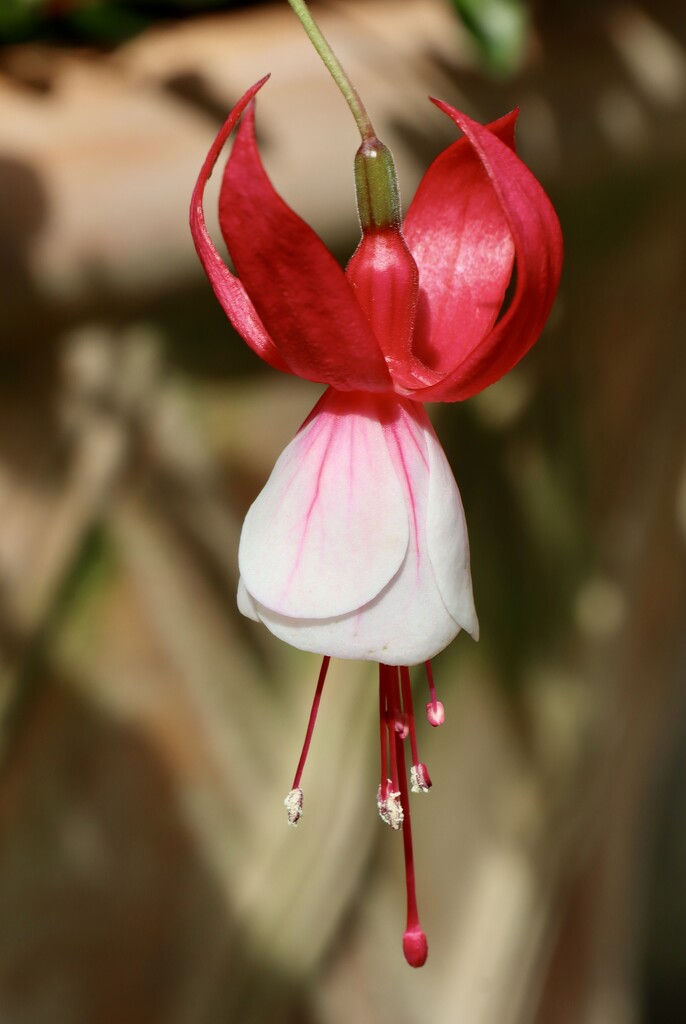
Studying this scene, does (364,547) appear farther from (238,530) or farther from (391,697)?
(238,530)

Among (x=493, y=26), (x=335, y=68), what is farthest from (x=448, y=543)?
(x=493, y=26)

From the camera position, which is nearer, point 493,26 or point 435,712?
point 435,712

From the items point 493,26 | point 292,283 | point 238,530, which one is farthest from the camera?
point 238,530

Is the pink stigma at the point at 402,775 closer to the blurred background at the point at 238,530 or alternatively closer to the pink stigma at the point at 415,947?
the pink stigma at the point at 415,947

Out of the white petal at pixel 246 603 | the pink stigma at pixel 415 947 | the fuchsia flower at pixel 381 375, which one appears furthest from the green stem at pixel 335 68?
the pink stigma at pixel 415 947

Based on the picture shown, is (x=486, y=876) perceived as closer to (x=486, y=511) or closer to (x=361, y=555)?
(x=486, y=511)

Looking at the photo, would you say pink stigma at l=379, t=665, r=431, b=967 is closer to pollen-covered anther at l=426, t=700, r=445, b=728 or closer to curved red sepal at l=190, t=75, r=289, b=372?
pollen-covered anther at l=426, t=700, r=445, b=728
